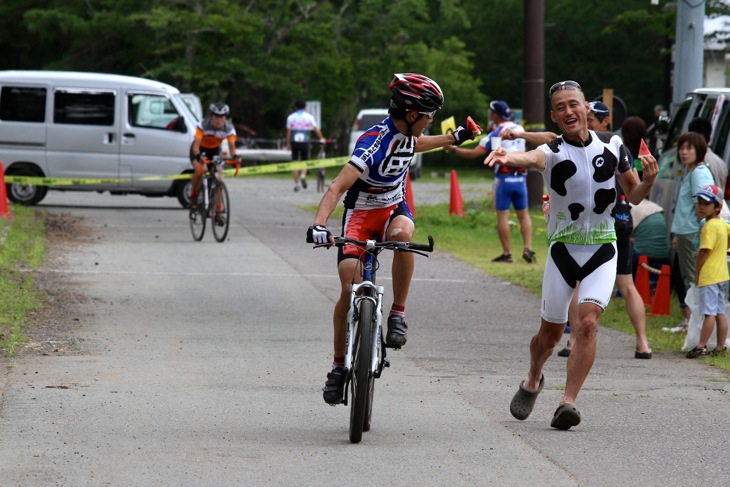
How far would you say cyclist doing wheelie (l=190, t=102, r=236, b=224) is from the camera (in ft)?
58.9

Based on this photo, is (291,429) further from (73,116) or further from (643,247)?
(73,116)

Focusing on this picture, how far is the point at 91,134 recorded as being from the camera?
23.6m

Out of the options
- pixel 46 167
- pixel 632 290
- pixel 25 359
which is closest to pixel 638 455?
pixel 632 290

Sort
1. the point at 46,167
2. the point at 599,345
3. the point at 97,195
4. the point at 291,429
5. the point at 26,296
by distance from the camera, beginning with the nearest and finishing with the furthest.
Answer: the point at 291,429 < the point at 599,345 < the point at 26,296 < the point at 46,167 < the point at 97,195

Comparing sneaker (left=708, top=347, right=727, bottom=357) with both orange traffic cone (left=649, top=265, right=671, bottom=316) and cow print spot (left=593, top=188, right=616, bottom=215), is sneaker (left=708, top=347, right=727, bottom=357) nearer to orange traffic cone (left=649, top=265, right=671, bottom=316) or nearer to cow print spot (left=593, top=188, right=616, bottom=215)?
orange traffic cone (left=649, top=265, right=671, bottom=316)

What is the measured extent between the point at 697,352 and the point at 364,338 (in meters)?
4.35

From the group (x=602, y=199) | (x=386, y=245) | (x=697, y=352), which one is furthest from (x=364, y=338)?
(x=697, y=352)

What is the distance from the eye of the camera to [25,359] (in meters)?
9.45

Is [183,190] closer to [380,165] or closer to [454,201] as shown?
[454,201]

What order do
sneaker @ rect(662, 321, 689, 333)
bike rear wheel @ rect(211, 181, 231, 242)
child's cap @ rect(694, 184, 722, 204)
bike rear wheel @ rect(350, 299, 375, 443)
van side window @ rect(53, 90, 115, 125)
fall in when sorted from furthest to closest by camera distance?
van side window @ rect(53, 90, 115, 125)
bike rear wheel @ rect(211, 181, 231, 242)
sneaker @ rect(662, 321, 689, 333)
child's cap @ rect(694, 184, 722, 204)
bike rear wheel @ rect(350, 299, 375, 443)

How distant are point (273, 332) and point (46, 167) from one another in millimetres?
13360

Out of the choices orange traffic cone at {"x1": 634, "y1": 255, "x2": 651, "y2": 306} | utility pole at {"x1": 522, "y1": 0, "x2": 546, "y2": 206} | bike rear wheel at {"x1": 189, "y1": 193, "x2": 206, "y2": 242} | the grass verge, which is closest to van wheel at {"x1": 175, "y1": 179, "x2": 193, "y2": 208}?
the grass verge

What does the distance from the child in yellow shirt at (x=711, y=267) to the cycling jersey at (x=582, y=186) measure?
3039 millimetres

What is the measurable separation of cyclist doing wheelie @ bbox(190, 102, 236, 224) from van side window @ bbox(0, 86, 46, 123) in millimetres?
6402
